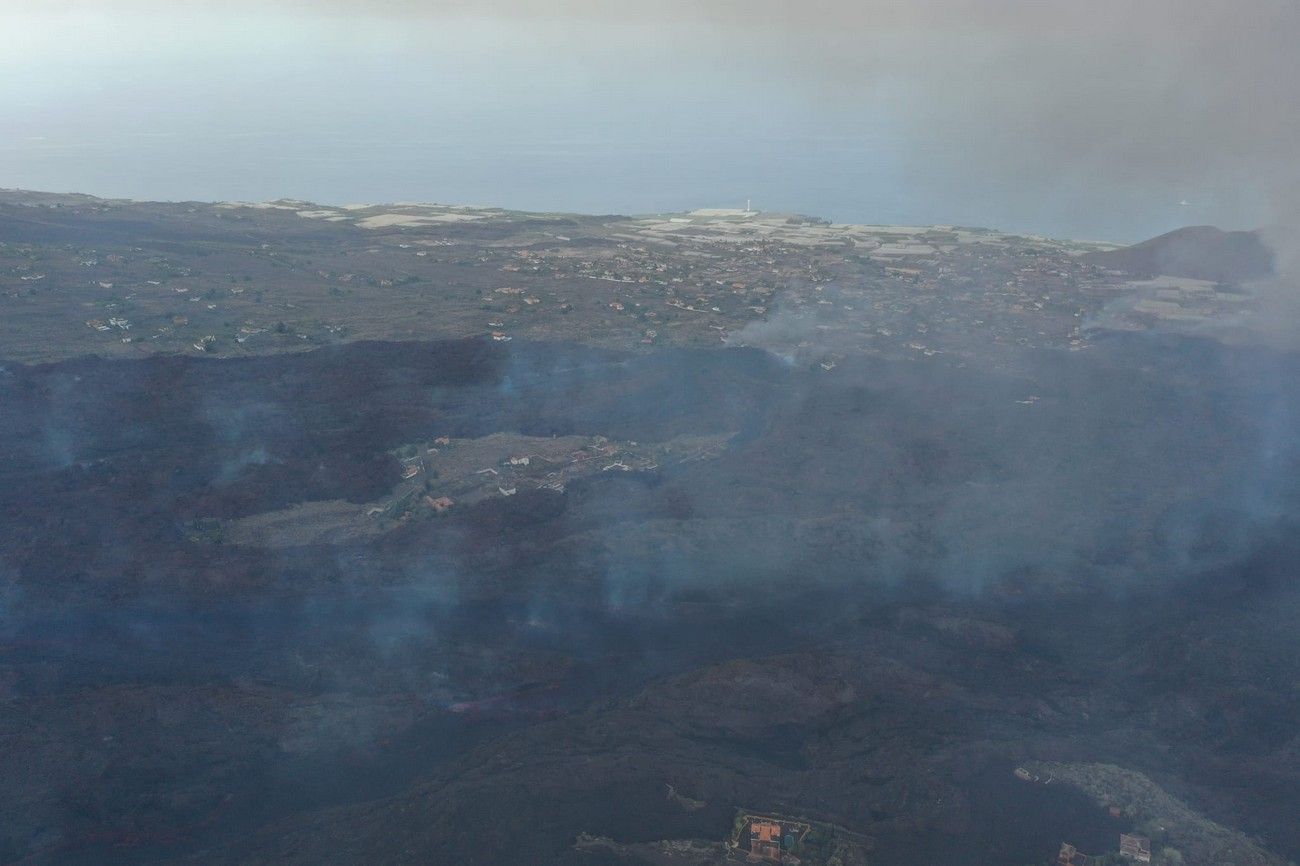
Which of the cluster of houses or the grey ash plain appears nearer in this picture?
the cluster of houses

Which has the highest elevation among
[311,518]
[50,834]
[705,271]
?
[705,271]

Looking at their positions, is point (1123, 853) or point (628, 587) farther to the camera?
point (628, 587)

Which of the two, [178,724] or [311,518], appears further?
[311,518]

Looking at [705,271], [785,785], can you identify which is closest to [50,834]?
[785,785]

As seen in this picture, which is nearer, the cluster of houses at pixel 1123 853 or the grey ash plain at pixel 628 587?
the cluster of houses at pixel 1123 853

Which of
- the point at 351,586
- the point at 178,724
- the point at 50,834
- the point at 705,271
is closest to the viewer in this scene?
the point at 50,834

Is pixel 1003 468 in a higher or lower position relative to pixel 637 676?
higher

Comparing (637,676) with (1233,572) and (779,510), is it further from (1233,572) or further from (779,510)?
(1233,572)

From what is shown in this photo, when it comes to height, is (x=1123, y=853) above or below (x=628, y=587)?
below
